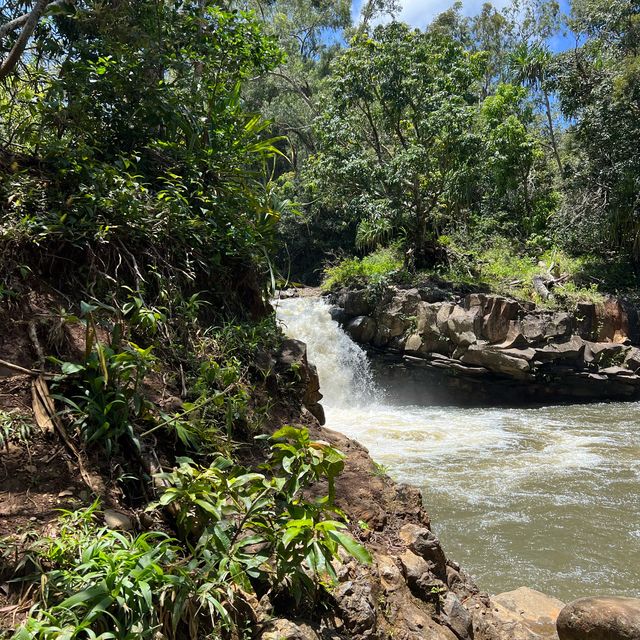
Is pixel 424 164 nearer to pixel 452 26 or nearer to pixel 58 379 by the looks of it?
pixel 58 379

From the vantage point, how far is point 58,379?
2.45 m

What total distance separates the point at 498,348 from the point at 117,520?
37.3ft

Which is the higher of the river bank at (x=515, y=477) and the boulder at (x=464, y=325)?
the boulder at (x=464, y=325)

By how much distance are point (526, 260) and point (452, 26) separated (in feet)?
61.2

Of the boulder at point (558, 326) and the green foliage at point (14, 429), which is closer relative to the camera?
the green foliage at point (14, 429)

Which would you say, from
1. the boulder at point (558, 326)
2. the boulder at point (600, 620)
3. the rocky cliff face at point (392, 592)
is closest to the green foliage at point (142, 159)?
the rocky cliff face at point (392, 592)

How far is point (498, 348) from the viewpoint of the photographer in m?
12.4

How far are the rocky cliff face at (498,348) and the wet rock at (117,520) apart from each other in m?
11.2

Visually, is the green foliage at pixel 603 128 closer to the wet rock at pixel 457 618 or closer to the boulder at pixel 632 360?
the boulder at pixel 632 360

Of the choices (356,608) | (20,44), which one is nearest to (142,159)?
(20,44)

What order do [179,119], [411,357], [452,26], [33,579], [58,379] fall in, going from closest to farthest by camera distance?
1. [33,579]
2. [58,379]
3. [179,119]
4. [411,357]
5. [452,26]

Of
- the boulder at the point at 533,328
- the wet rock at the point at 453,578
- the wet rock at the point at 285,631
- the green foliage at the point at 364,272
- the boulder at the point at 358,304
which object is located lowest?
the wet rock at the point at 453,578

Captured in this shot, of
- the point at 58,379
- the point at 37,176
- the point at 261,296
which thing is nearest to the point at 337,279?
the point at 261,296

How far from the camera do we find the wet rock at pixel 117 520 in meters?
2.05
